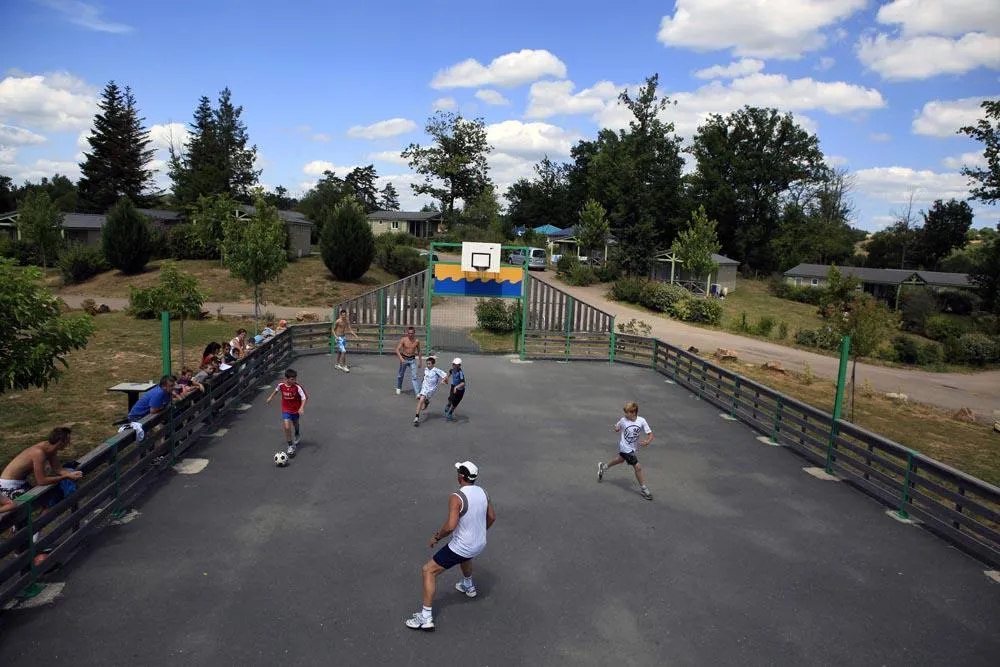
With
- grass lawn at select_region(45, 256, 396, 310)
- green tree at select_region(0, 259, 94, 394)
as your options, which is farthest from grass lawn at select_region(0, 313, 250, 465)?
grass lawn at select_region(45, 256, 396, 310)

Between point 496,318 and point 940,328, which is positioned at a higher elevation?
point 496,318

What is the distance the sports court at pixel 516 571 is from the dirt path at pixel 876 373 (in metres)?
17.4

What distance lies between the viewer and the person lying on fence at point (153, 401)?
34.9 ft

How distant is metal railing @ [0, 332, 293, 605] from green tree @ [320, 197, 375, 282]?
28.9 meters

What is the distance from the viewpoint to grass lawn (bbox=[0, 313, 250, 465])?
1427cm

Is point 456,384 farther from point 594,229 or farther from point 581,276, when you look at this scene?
point 594,229

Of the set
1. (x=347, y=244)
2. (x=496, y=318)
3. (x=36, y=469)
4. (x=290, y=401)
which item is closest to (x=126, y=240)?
A: (x=347, y=244)

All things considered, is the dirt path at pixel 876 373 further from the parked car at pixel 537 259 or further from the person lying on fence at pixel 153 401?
the person lying on fence at pixel 153 401

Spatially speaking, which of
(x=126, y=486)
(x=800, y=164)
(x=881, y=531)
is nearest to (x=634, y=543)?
(x=881, y=531)

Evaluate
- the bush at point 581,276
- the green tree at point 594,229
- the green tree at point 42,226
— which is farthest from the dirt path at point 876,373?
the green tree at point 42,226

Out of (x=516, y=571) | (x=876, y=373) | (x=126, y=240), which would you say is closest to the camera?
(x=516, y=571)

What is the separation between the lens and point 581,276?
55062 mm

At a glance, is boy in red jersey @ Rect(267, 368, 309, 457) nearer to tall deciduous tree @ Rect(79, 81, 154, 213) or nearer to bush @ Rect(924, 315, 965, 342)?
bush @ Rect(924, 315, 965, 342)

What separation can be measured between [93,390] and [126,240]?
30.8m
